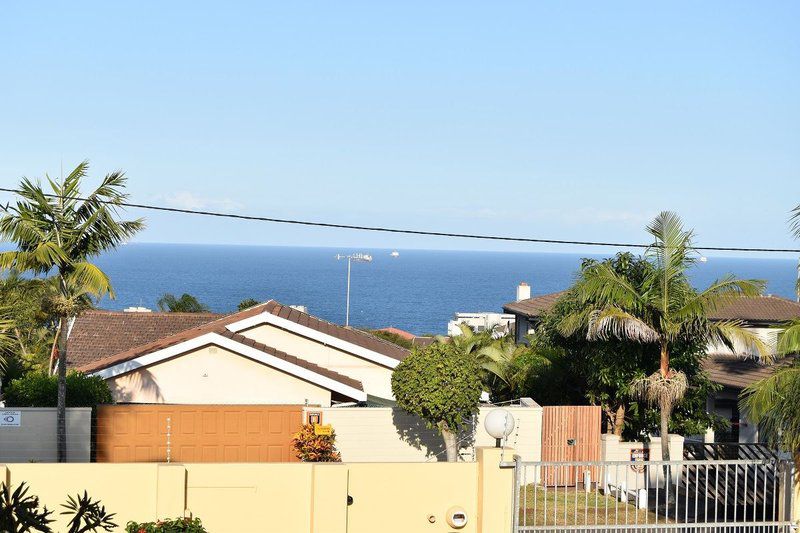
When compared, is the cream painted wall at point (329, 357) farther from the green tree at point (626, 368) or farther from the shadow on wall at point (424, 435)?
the green tree at point (626, 368)

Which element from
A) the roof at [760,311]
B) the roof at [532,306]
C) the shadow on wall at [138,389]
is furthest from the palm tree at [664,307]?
the roof at [532,306]

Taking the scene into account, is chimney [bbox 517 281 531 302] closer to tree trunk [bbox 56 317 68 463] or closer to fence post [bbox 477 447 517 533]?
tree trunk [bbox 56 317 68 463]

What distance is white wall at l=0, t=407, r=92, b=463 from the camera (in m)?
19.4

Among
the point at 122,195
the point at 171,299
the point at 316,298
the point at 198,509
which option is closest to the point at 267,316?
the point at 122,195

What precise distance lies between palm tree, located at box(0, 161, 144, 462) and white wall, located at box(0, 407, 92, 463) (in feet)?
2.41

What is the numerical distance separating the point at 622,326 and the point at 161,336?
1569cm

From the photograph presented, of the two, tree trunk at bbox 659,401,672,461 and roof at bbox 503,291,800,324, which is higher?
roof at bbox 503,291,800,324

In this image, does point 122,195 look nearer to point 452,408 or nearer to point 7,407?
point 7,407

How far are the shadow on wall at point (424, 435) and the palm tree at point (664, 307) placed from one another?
11.2 feet

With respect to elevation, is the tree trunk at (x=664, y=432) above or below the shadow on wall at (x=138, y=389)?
below

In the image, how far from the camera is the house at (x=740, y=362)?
85.0ft

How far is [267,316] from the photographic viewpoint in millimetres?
24047

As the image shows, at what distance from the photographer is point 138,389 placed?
21812mm

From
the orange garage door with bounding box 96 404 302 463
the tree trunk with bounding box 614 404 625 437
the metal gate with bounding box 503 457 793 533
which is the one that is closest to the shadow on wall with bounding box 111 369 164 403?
the orange garage door with bounding box 96 404 302 463
